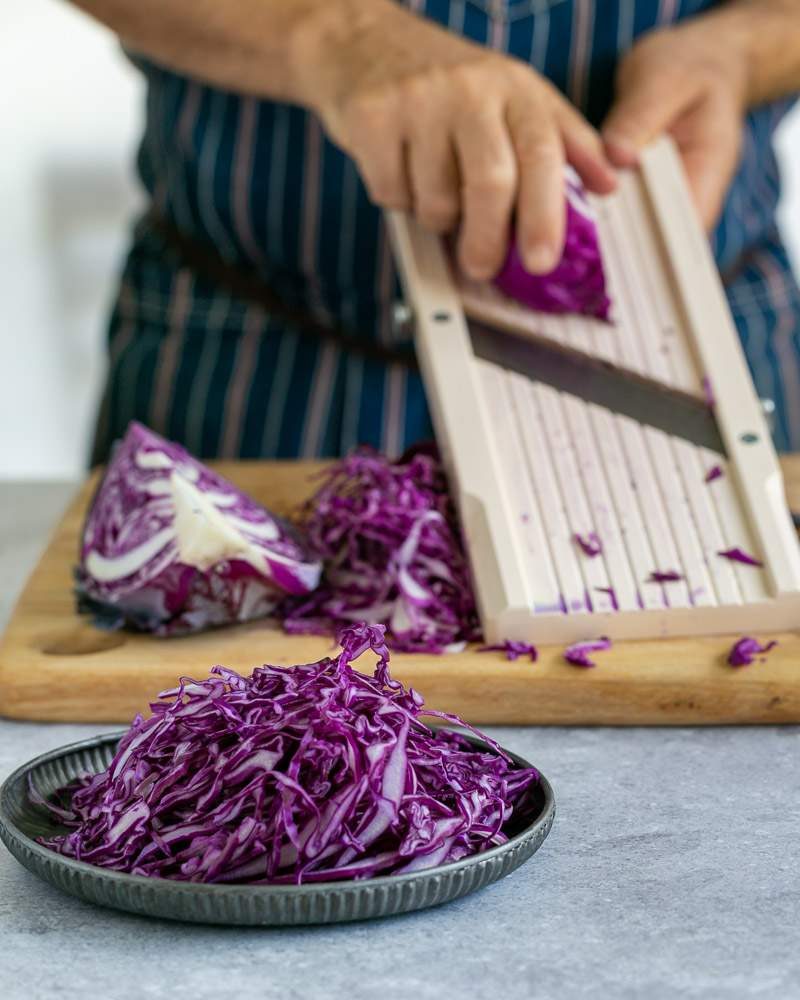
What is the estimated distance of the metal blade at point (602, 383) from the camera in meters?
1.86

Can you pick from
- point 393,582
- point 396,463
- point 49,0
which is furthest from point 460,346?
point 49,0

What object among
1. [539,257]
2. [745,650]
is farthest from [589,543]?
[539,257]

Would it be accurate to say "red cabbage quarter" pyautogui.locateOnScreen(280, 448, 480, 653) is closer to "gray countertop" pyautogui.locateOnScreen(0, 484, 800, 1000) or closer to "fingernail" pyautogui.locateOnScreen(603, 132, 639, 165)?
"gray countertop" pyautogui.locateOnScreen(0, 484, 800, 1000)

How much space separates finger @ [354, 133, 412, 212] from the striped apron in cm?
35

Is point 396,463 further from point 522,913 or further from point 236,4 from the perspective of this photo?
point 522,913

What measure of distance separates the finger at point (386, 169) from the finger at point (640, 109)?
12.9 inches

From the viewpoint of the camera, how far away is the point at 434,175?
1.95 m

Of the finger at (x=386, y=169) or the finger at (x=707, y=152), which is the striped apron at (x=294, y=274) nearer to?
the finger at (x=707, y=152)

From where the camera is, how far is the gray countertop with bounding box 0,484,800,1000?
3.36 feet

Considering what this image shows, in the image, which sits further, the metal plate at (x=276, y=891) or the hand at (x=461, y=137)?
the hand at (x=461, y=137)

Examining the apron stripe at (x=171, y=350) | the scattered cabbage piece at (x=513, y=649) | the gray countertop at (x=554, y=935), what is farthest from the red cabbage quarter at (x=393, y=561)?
the apron stripe at (x=171, y=350)

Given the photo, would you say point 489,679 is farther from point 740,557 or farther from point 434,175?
point 434,175

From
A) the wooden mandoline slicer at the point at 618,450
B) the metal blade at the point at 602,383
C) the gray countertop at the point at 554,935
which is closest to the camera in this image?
the gray countertop at the point at 554,935

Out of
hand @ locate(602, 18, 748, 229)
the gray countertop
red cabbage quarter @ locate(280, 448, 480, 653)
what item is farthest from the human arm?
the gray countertop
